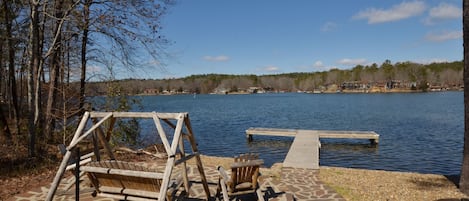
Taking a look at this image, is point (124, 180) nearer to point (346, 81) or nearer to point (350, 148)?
point (350, 148)

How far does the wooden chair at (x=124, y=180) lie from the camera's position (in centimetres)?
407

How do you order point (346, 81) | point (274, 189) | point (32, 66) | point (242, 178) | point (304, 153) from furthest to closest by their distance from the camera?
point (346, 81) < point (304, 153) < point (32, 66) < point (274, 189) < point (242, 178)

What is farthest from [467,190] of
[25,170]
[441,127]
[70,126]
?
[441,127]

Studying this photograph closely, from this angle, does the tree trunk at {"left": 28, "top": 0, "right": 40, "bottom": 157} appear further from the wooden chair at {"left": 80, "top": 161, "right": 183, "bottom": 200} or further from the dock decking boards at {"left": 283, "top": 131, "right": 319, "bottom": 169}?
the dock decking boards at {"left": 283, "top": 131, "right": 319, "bottom": 169}

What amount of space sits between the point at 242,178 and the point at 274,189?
146 cm

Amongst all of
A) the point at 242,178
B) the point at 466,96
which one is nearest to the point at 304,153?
the point at 466,96

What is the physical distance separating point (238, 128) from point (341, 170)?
15.6m

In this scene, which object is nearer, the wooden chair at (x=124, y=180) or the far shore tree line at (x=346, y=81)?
the wooden chair at (x=124, y=180)

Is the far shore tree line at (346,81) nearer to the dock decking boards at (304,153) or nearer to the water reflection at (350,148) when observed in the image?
the water reflection at (350,148)

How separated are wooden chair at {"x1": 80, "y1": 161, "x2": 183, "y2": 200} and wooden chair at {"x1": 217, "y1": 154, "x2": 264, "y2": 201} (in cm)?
95

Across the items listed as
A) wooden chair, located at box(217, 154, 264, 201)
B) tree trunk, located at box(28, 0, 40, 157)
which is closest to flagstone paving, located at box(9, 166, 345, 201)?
wooden chair, located at box(217, 154, 264, 201)

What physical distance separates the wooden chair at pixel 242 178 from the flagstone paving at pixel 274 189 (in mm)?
422

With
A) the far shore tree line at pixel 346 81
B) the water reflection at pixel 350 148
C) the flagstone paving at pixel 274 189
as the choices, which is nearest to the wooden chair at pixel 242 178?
the flagstone paving at pixel 274 189

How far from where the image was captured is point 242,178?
17.1 feet
